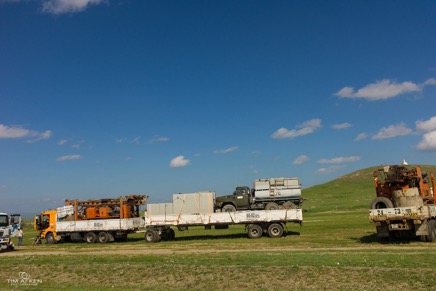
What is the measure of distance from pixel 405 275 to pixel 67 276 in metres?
12.6

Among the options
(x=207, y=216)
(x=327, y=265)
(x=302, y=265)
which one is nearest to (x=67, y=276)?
(x=302, y=265)

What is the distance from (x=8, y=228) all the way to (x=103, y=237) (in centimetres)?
697

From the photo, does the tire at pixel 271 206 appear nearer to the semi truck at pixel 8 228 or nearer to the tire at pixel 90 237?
the tire at pixel 90 237

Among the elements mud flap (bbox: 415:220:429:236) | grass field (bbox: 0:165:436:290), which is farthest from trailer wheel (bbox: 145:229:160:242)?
mud flap (bbox: 415:220:429:236)

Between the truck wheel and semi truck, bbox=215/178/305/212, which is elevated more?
semi truck, bbox=215/178/305/212

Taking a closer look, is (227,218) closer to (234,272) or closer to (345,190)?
(234,272)

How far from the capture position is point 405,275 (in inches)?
Result: 465

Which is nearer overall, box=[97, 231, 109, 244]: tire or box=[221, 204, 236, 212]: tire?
box=[221, 204, 236, 212]: tire

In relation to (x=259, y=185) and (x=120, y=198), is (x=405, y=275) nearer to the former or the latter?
(x=259, y=185)

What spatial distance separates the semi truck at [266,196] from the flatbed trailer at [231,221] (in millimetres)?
1806

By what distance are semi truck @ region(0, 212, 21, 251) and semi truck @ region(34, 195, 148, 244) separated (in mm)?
3923

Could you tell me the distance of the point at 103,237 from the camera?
30.2 m

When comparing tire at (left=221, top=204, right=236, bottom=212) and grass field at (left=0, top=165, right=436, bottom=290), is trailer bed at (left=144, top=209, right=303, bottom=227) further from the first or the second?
grass field at (left=0, top=165, right=436, bottom=290)

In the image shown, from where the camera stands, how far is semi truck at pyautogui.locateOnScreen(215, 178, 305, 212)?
3047 centimetres
